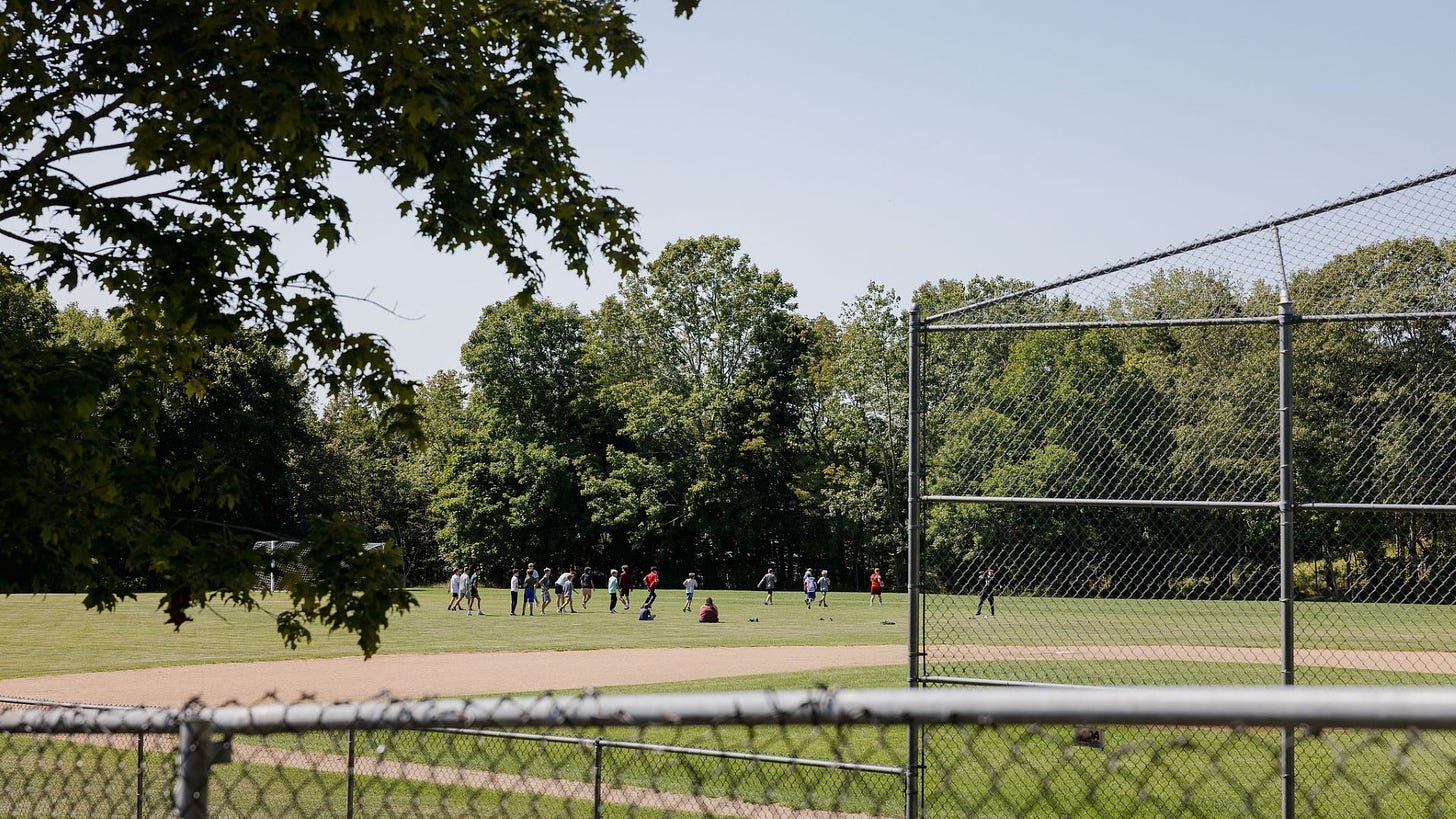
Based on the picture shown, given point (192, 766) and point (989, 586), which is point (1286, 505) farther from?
point (192, 766)

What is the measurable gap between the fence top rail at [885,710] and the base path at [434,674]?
1629cm

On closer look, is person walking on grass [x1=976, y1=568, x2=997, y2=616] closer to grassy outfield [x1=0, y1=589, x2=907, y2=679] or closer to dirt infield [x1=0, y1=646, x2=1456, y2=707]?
dirt infield [x1=0, y1=646, x2=1456, y2=707]

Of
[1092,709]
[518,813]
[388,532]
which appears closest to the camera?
[1092,709]

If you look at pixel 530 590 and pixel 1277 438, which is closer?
pixel 1277 438

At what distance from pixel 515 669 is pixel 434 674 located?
1.67 m

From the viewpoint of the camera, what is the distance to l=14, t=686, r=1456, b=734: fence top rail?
5.69 ft

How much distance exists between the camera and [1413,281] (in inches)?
408

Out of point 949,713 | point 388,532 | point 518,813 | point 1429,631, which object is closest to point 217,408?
point 388,532

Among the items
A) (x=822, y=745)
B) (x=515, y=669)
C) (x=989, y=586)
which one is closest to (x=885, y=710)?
(x=989, y=586)

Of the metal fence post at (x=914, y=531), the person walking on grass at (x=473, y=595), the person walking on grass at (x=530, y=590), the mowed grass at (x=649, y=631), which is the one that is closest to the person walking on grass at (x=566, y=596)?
the mowed grass at (x=649, y=631)

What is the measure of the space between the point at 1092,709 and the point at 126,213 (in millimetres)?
7161

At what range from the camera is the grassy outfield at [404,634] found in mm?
26266

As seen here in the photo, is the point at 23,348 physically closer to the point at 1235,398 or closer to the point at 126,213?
the point at 126,213

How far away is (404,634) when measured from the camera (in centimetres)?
3234
